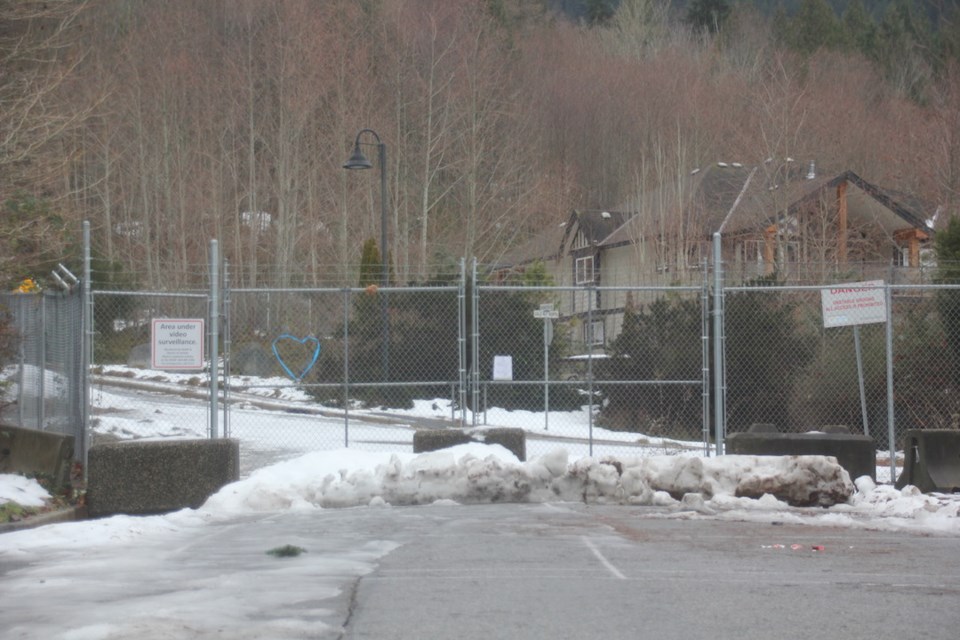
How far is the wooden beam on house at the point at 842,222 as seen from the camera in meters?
35.9

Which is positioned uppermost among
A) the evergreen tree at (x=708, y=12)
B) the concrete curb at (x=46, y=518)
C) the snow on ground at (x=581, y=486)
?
the evergreen tree at (x=708, y=12)

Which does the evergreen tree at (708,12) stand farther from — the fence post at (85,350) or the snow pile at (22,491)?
the snow pile at (22,491)

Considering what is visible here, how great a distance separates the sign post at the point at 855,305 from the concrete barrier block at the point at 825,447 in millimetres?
1134

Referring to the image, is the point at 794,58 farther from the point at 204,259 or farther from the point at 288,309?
the point at 288,309

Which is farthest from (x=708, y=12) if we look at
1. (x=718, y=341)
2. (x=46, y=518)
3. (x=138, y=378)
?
(x=46, y=518)

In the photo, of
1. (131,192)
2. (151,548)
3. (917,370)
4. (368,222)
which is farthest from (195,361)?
(131,192)

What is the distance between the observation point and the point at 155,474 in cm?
1341

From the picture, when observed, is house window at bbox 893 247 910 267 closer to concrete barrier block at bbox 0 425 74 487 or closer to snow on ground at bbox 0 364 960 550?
snow on ground at bbox 0 364 960 550

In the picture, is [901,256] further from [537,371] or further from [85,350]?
[85,350]

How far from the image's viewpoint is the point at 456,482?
13398 mm

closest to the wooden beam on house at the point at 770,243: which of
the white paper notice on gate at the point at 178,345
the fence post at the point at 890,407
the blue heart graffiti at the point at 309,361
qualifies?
the blue heart graffiti at the point at 309,361

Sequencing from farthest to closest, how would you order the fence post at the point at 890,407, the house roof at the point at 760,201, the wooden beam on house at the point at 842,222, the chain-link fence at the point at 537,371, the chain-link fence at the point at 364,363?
1. the house roof at the point at 760,201
2. the wooden beam on house at the point at 842,222
3. the chain-link fence at the point at 364,363
4. the chain-link fence at the point at 537,371
5. the fence post at the point at 890,407

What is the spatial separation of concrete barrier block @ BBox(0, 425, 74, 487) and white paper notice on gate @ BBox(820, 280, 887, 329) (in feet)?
30.2

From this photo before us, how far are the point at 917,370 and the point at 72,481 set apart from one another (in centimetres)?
1307
